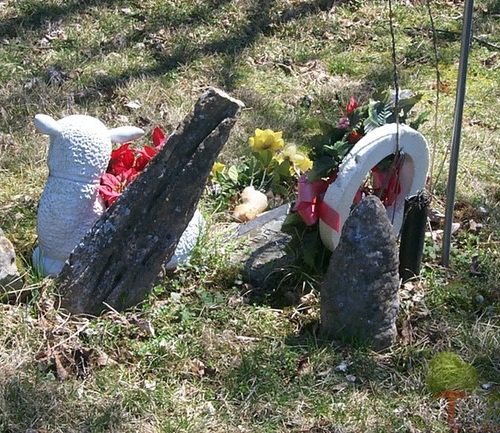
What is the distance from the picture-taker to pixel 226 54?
698 centimetres

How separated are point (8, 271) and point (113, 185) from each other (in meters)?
0.60

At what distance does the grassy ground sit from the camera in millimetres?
3486

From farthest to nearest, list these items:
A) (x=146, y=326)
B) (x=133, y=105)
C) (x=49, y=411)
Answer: (x=133, y=105) < (x=146, y=326) < (x=49, y=411)

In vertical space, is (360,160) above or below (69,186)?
above

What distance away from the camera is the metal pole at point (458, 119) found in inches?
153

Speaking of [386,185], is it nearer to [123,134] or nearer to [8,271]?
[123,134]

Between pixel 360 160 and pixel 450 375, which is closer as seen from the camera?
pixel 450 375

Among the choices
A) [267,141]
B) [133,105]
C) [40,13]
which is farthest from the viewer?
[40,13]

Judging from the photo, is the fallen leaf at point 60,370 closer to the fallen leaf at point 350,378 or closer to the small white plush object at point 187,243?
the small white plush object at point 187,243

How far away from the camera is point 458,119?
409 centimetres

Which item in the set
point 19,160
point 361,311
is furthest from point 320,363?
point 19,160

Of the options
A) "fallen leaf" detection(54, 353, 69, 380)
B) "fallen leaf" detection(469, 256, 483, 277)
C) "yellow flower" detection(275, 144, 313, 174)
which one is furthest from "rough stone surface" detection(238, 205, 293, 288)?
Answer: "fallen leaf" detection(54, 353, 69, 380)

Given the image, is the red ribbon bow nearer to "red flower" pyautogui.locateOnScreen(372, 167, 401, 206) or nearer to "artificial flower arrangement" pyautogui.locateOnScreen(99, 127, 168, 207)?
"red flower" pyautogui.locateOnScreen(372, 167, 401, 206)

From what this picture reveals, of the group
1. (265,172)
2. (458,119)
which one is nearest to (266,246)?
(265,172)
